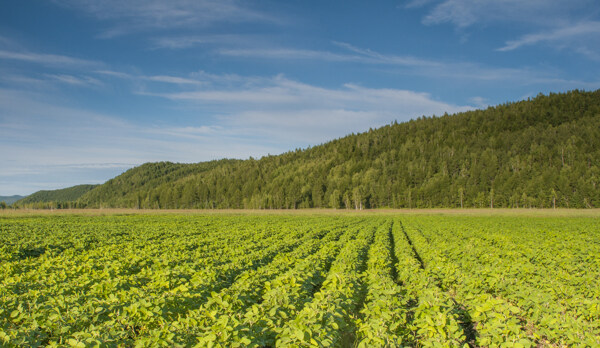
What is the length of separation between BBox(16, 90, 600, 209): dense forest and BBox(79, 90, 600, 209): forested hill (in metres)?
0.37

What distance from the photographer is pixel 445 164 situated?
12694 cm

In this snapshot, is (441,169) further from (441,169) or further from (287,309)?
(287,309)

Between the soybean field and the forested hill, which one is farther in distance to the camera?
the forested hill

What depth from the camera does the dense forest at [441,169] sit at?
321 feet

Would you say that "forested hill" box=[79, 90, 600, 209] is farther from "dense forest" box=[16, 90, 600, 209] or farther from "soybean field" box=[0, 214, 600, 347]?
"soybean field" box=[0, 214, 600, 347]

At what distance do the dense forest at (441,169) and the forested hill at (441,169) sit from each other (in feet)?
1.21

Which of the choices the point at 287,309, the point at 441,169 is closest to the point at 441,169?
the point at 441,169

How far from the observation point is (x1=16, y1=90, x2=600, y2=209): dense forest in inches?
3853

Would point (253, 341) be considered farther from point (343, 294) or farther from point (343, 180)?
point (343, 180)

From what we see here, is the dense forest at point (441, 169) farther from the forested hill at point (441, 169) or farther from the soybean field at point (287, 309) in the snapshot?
the soybean field at point (287, 309)

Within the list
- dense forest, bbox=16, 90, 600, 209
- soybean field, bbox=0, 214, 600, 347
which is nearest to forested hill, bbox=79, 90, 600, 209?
dense forest, bbox=16, 90, 600, 209

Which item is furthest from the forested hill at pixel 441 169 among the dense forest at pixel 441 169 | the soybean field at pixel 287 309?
the soybean field at pixel 287 309

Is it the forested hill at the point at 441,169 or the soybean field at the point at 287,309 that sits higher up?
the forested hill at the point at 441,169

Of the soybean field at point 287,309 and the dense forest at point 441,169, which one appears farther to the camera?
the dense forest at point 441,169
